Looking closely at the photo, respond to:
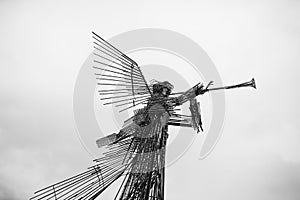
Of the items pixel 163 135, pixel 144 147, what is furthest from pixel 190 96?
pixel 144 147

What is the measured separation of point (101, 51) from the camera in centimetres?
888

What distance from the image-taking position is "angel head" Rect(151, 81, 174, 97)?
10602mm

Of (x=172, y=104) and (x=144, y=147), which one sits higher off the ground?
(x=172, y=104)

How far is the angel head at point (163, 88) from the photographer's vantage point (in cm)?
1060

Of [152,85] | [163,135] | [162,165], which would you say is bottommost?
[162,165]

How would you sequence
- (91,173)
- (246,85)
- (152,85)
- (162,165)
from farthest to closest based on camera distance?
(152,85) < (246,85) < (162,165) < (91,173)

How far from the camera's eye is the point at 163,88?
1066cm

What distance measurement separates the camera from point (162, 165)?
882 centimetres

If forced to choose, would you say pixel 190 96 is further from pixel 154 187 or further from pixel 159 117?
pixel 154 187

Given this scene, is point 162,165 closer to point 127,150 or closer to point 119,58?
point 127,150

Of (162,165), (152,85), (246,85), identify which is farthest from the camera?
(152,85)

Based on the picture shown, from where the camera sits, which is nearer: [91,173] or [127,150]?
[91,173]

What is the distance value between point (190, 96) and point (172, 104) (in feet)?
2.17

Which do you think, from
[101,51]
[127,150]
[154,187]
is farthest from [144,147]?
[101,51]
